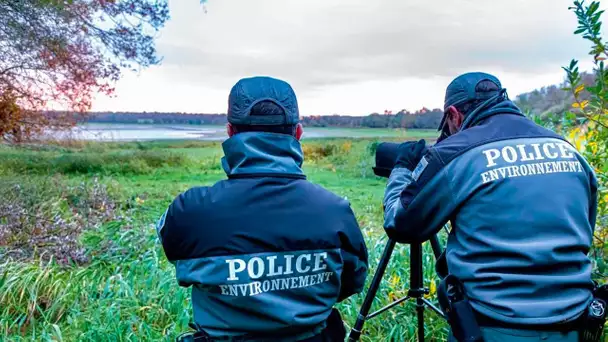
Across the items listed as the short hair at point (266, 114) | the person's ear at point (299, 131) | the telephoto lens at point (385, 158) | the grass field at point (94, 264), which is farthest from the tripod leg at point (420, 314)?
the short hair at point (266, 114)

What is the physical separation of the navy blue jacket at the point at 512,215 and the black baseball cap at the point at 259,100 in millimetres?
475

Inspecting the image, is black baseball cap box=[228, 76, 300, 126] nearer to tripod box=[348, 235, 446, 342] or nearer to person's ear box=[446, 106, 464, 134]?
person's ear box=[446, 106, 464, 134]

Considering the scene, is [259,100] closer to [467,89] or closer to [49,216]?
[467,89]

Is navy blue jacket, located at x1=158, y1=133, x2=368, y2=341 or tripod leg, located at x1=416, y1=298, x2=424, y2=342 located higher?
navy blue jacket, located at x1=158, y1=133, x2=368, y2=341

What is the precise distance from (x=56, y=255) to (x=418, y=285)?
10.9 feet

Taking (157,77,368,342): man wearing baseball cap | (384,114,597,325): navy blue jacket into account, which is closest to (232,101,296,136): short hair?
(157,77,368,342): man wearing baseball cap

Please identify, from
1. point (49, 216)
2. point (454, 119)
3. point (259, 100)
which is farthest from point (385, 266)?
point (49, 216)

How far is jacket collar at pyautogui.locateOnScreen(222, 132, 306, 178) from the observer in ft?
4.66

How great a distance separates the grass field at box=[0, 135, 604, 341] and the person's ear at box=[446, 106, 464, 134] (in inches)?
52.0

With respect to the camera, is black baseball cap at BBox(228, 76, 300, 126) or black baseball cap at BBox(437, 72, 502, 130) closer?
black baseball cap at BBox(228, 76, 300, 126)

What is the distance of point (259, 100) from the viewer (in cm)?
146

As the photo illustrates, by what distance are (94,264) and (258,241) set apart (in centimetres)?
321

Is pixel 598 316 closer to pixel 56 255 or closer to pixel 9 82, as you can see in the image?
pixel 56 255

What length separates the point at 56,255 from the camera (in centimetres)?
419
